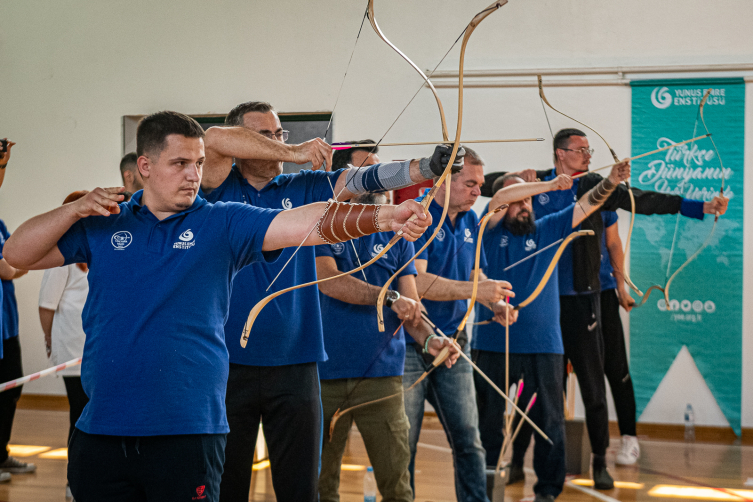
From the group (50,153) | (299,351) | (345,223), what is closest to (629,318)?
(299,351)

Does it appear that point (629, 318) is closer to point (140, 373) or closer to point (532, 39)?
point (532, 39)

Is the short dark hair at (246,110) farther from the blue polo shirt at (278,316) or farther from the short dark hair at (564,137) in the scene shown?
the short dark hair at (564,137)

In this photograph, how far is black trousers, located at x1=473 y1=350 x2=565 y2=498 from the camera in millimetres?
2779

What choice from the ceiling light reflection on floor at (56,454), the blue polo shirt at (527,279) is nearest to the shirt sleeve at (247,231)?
the blue polo shirt at (527,279)

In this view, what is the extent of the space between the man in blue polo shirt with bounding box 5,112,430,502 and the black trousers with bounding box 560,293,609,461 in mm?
2308

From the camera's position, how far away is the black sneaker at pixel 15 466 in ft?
10.9

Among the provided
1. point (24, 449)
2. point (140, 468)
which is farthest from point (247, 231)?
point (24, 449)

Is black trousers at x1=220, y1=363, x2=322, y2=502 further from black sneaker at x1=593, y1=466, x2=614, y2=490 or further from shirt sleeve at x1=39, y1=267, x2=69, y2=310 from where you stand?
black sneaker at x1=593, y1=466, x2=614, y2=490

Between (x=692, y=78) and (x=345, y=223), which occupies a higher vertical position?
(x=692, y=78)

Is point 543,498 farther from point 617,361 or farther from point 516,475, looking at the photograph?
point 617,361

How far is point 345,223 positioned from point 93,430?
1.92 feet

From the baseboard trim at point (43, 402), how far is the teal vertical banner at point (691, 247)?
396cm

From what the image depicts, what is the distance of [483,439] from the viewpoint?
281 cm

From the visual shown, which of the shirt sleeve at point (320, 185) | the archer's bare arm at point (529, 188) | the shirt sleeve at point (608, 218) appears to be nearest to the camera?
the shirt sleeve at point (320, 185)
